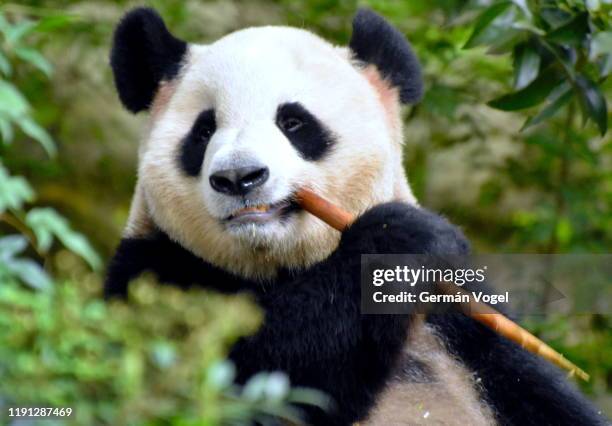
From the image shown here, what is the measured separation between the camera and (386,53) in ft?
14.8

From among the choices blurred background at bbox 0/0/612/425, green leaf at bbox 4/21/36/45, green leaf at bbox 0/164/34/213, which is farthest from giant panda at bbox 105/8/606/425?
green leaf at bbox 0/164/34/213

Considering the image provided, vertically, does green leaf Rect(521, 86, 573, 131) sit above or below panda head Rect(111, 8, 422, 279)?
above

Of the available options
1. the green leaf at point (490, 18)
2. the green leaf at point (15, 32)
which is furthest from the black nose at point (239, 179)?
the green leaf at point (490, 18)

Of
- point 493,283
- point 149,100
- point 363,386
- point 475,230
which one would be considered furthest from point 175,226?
point 475,230

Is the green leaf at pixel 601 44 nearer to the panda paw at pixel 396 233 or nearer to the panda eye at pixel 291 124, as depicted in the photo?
the panda paw at pixel 396 233

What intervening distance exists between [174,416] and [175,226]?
7.80ft

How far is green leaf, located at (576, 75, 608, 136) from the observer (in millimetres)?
4258

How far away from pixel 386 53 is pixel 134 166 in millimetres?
5643

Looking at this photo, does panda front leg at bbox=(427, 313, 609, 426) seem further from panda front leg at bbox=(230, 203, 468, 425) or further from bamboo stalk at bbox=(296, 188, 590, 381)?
panda front leg at bbox=(230, 203, 468, 425)

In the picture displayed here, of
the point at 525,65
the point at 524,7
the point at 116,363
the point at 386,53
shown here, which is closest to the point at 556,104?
the point at 525,65

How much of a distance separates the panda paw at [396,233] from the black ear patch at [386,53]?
827 mm

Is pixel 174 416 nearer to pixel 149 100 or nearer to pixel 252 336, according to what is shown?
pixel 252 336

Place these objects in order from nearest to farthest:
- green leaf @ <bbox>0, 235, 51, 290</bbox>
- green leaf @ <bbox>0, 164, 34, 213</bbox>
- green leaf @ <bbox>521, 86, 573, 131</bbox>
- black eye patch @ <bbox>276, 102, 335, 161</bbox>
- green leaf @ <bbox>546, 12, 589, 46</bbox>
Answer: green leaf @ <bbox>0, 235, 51, 290</bbox>
green leaf @ <bbox>0, 164, 34, 213</bbox>
black eye patch @ <bbox>276, 102, 335, 161</bbox>
green leaf @ <bbox>546, 12, 589, 46</bbox>
green leaf @ <bbox>521, 86, 573, 131</bbox>

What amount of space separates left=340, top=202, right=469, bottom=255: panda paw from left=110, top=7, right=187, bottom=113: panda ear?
1.25m
